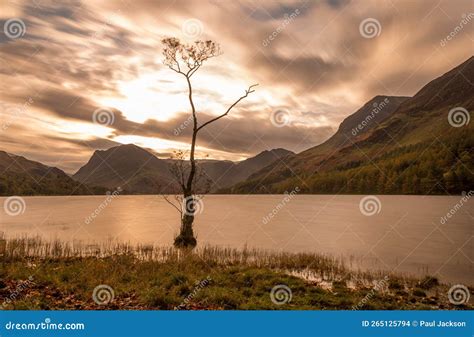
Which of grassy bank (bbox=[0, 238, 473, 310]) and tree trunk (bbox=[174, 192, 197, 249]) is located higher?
tree trunk (bbox=[174, 192, 197, 249])

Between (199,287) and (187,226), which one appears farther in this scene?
(187,226)

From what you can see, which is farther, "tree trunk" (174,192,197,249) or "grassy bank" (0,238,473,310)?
"tree trunk" (174,192,197,249)

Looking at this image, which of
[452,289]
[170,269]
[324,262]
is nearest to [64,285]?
[170,269]

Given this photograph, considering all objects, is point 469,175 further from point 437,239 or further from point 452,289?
point 452,289

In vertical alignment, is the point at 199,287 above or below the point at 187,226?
below

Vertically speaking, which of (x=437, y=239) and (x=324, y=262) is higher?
(x=437, y=239)

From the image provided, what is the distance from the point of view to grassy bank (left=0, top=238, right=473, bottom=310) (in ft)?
53.5

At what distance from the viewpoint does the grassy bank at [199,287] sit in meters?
16.3

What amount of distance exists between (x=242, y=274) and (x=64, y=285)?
10.2 m

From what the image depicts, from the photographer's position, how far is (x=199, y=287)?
1920cm

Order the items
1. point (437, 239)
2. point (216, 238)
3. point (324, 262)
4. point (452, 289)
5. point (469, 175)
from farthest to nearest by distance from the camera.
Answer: point (469, 175)
point (216, 238)
point (437, 239)
point (324, 262)
point (452, 289)
